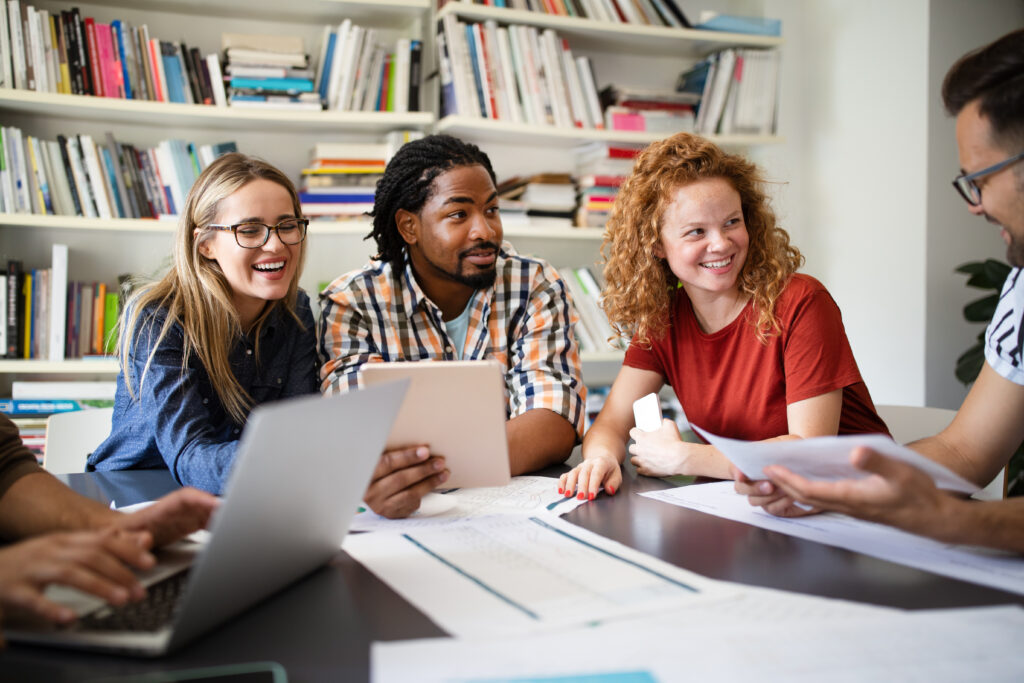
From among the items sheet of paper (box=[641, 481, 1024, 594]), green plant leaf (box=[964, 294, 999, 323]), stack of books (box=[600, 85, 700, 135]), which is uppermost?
stack of books (box=[600, 85, 700, 135])

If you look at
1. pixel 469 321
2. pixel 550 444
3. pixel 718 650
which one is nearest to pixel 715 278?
pixel 550 444

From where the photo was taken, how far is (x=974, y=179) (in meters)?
1.04

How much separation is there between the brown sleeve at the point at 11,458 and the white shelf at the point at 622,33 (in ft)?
6.84

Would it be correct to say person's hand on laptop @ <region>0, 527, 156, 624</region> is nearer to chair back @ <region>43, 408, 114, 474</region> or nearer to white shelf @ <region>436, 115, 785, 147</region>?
chair back @ <region>43, 408, 114, 474</region>

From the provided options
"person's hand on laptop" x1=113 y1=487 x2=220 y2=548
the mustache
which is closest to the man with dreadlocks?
the mustache

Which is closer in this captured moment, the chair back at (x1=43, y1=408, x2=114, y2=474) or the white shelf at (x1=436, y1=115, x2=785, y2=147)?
the chair back at (x1=43, y1=408, x2=114, y2=474)

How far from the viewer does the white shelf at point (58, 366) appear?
2373mm

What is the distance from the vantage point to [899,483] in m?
0.79

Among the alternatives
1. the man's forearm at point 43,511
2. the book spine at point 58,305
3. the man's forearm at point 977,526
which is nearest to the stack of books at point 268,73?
the book spine at point 58,305

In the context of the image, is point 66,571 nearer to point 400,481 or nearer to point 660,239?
point 400,481

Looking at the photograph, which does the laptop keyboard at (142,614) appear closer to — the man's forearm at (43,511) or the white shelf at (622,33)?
the man's forearm at (43,511)

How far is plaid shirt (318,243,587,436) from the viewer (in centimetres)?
164

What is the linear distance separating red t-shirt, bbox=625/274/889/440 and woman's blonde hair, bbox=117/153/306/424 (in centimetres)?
81

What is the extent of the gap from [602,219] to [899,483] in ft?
7.25
